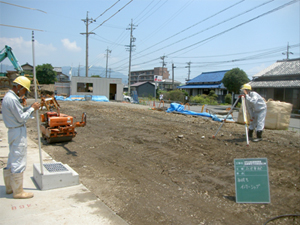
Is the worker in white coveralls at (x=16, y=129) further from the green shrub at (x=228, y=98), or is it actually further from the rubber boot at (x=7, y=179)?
the green shrub at (x=228, y=98)

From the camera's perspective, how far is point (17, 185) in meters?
3.96

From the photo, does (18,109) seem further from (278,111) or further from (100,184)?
(278,111)

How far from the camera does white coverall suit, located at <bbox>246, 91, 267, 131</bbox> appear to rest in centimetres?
832

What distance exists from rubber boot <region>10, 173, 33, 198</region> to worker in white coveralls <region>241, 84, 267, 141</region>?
7035 millimetres

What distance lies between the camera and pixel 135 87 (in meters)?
65.8

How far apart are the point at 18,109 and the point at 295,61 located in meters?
30.4

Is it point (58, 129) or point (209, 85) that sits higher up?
point (209, 85)

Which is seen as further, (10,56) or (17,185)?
(10,56)

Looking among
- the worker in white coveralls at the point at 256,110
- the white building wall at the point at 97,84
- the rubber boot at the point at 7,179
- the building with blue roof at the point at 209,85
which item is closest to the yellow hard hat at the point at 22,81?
the rubber boot at the point at 7,179

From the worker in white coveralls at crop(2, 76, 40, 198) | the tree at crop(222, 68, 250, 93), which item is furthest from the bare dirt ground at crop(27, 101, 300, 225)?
the tree at crop(222, 68, 250, 93)

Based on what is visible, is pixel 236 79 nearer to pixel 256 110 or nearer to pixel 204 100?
pixel 204 100

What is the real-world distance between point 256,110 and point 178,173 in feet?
14.6

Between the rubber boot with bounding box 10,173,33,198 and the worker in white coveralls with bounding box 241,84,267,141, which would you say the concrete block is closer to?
the rubber boot with bounding box 10,173,33,198

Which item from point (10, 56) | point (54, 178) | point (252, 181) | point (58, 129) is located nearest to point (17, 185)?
point (54, 178)
